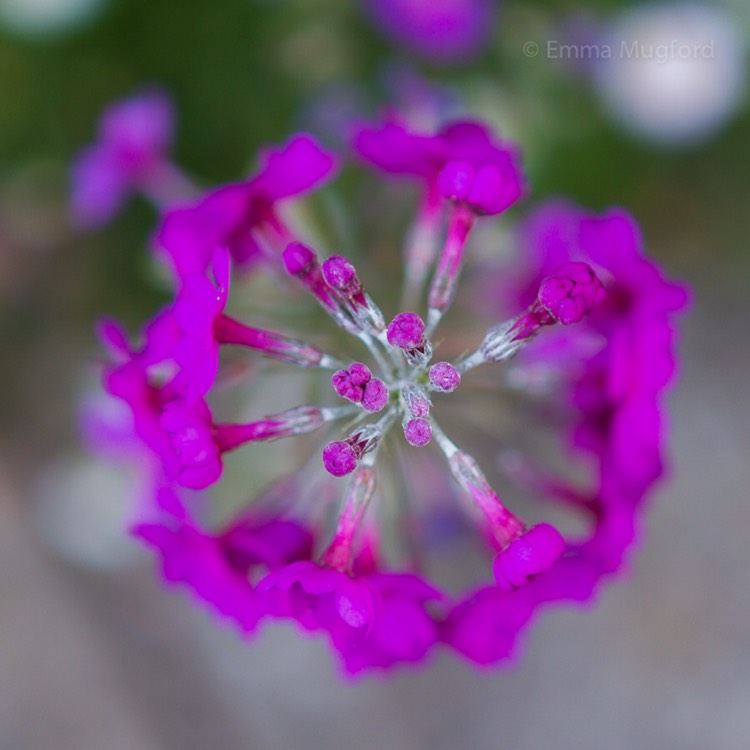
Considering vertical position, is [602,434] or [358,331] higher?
[602,434]

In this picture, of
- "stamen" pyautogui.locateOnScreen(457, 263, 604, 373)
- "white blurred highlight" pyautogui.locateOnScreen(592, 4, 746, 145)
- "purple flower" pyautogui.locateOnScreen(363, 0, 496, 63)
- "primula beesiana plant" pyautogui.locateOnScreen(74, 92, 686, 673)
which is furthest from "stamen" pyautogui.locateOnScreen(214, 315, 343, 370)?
"white blurred highlight" pyautogui.locateOnScreen(592, 4, 746, 145)

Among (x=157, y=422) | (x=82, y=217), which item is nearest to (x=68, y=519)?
(x=82, y=217)

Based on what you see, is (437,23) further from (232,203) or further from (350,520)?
(350,520)

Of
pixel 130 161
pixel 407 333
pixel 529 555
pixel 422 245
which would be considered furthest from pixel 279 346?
pixel 130 161

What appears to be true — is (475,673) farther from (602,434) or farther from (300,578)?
(300,578)

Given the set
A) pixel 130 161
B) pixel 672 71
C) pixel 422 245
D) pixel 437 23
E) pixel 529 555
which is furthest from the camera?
pixel 672 71

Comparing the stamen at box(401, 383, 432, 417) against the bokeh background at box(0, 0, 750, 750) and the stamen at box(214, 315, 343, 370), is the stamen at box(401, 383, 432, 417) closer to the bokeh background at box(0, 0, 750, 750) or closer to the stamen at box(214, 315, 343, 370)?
the stamen at box(214, 315, 343, 370)
